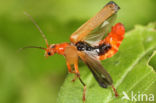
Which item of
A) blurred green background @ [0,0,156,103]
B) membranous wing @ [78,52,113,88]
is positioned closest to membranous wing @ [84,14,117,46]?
membranous wing @ [78,52,113,88]

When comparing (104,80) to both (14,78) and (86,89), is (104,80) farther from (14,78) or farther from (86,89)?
(14,78)

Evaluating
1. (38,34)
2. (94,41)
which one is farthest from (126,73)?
(38,34)

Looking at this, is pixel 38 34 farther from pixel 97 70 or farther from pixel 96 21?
pixel 97 70

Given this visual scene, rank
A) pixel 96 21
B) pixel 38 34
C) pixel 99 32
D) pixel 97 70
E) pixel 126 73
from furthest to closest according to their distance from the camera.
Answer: pixel 38 34
pixel 99 32
pixel 96 21
pixel 126 73
pixel 97 70

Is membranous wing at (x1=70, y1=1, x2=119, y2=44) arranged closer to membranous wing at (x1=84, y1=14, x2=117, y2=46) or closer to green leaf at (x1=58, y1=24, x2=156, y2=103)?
membranous wing at (x1=84, y1=14, x2=117, y2=46)

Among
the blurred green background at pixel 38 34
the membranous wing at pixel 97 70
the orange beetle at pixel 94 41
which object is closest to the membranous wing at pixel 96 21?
the orange beetle at pixel 94 41
